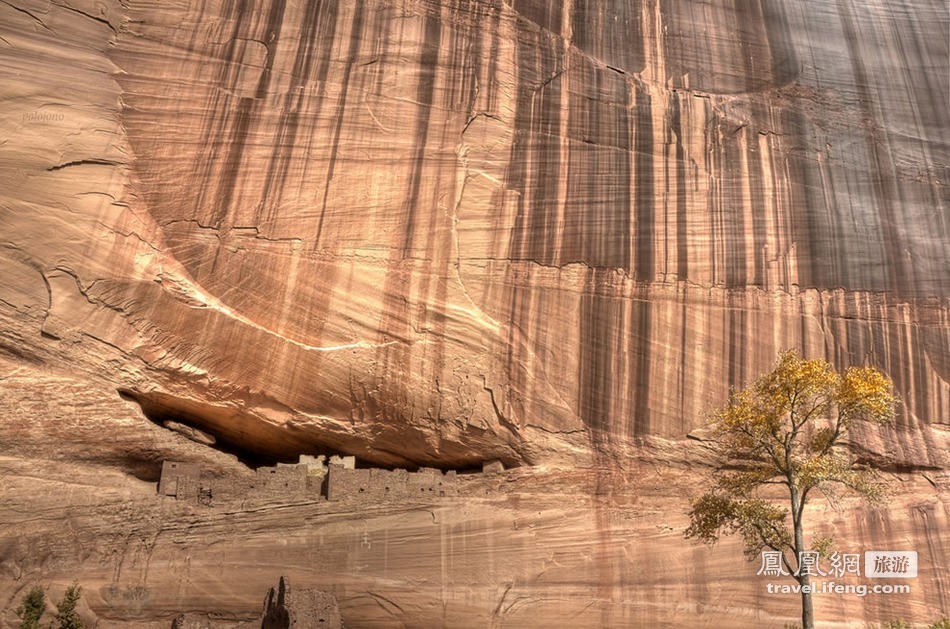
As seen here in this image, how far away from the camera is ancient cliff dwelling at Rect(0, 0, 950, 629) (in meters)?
13.7

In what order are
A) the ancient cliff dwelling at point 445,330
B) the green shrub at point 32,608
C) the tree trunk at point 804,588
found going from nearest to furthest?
the tree trunk at point 804,588, the green shrub at point 32,608, the ancient cliff dwelling at point 445,330

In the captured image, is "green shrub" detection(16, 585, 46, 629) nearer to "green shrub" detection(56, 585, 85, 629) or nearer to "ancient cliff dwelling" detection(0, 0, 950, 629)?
"ancient cliff dwelling" detection(0, 0, 950, 629)

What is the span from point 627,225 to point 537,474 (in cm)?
495

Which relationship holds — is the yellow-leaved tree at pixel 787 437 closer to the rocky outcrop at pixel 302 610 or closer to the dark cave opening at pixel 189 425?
the rocky outcrop at pixel 302 610

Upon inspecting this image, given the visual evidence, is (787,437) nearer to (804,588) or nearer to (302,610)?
(804,588)

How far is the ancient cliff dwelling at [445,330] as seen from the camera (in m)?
13.7

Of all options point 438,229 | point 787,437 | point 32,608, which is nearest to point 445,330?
point 438,229

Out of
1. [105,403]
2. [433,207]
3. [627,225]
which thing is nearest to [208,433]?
[105,403]

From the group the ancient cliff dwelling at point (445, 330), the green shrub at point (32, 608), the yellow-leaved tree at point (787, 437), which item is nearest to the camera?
the green shrub at point (32, 608)

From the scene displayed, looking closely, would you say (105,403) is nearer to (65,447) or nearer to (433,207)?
(65,447)

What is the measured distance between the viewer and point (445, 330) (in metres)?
15.7

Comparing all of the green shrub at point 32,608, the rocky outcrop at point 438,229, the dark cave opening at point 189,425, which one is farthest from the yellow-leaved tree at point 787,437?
the green shrub at point 32,608

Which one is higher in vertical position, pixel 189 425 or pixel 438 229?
pixel 438 229

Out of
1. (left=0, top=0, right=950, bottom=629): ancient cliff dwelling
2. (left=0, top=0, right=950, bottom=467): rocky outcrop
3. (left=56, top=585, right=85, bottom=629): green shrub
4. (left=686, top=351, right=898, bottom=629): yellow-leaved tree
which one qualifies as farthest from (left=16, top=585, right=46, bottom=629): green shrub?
(left=686, top=351, right=898, bottom=629): yellow-leaved tree
